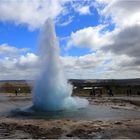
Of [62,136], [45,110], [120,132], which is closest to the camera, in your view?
[62,136]

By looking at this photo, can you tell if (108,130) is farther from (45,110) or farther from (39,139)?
(45,110)

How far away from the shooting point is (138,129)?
19.1 meters

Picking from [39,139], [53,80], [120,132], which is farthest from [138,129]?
[53,80]

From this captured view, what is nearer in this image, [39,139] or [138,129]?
[39,139]

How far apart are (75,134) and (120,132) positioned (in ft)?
7.70

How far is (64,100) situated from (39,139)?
2034cm

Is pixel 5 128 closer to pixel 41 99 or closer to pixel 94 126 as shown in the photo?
pixel 94 126

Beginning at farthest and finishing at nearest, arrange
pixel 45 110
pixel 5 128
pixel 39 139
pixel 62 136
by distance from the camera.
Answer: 1. pixel 45 110
2. pixel 5 128
3. pixel 62 136
4. pixel 39 139

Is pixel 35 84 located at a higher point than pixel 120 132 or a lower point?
higher

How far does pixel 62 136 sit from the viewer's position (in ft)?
55.5

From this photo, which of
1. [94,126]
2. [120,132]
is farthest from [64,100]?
[120,132]

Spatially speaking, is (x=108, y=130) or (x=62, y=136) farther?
(x=108, y=130)

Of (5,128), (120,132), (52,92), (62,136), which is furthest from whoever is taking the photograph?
(52,92)

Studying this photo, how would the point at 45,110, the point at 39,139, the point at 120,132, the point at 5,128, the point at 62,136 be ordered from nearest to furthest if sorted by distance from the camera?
the point at 39,139, the point at 62,136, the point at 120,132, the point at 5,128, the point at 45,110
